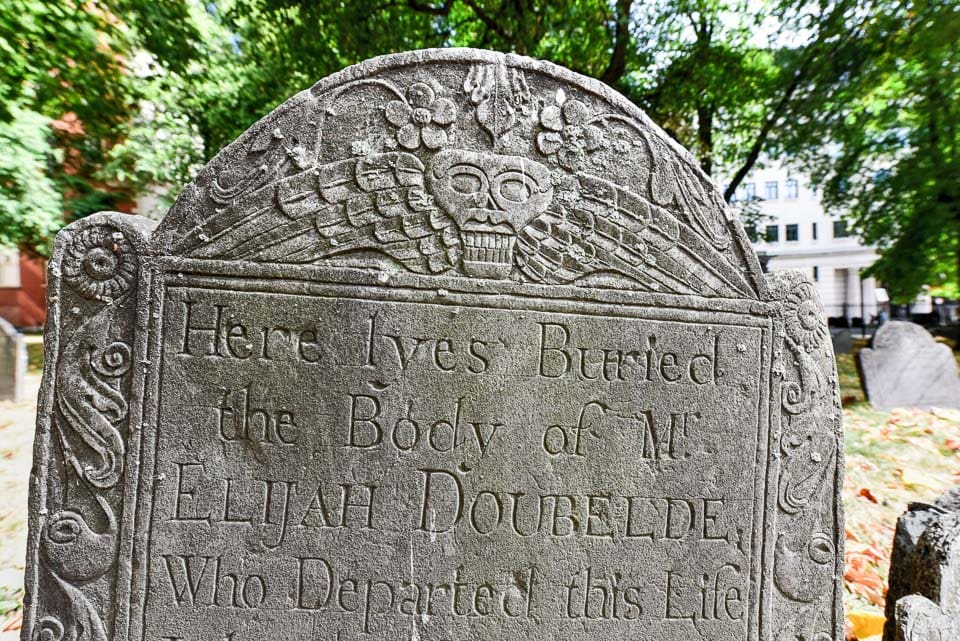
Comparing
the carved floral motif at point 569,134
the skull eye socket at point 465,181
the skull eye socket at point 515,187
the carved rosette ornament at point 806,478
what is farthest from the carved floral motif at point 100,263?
the carved rosette ornament at point 806,478

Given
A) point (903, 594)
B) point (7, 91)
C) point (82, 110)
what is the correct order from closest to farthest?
1. point (903, 594)
2. point (7, 91)
3. point (82, 110)

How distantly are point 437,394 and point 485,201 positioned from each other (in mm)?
782

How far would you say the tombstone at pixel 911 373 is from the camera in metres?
6.73

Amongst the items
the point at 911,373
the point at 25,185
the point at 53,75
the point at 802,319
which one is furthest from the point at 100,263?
the point at 25,185

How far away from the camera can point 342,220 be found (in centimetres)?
221

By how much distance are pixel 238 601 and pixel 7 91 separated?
7743 millimetres

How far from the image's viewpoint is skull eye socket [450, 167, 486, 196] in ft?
7.36

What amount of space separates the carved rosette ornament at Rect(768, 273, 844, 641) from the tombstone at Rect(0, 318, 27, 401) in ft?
26.6

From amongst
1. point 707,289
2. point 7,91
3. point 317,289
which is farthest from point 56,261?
point 7,91

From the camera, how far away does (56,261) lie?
6.88 feet

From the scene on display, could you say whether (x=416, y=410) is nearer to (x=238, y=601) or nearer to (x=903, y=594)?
(x=238, y=601)

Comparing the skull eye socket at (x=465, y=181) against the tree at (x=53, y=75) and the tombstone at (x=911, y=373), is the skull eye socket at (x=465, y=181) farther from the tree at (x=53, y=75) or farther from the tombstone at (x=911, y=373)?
the tree at (x=53, y=75)

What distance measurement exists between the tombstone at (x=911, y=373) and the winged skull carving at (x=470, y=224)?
18.9 feet

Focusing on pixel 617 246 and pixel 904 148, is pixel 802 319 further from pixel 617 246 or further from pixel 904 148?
pixel 904 148
